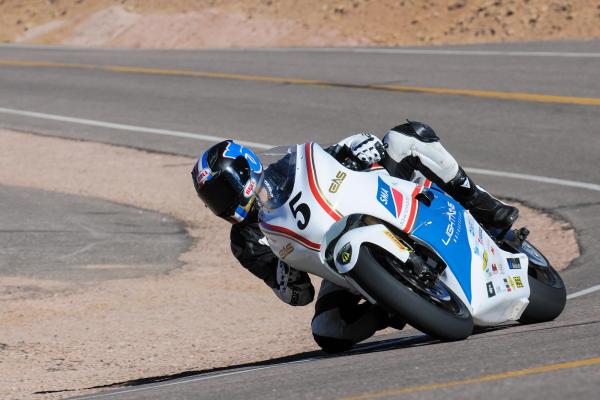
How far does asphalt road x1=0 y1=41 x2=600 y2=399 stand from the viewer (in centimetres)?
566

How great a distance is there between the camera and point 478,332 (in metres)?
7.18

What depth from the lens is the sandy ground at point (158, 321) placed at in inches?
325

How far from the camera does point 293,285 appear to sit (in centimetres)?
715

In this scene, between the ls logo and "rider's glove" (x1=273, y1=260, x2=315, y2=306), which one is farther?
"rider's glove" (x1=273, y1=260, x2=315, y2=306)

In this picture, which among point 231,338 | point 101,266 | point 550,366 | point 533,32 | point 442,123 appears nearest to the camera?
point 550,366

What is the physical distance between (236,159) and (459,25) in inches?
689

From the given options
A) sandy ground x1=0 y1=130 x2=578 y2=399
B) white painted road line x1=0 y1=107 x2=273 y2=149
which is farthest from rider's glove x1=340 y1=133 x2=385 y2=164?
white painted road line x1=0 y1=107 x2=273 y2=149

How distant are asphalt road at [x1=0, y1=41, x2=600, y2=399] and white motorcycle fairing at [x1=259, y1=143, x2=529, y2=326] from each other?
0.31 meters

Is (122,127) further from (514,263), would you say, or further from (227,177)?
(514,263)

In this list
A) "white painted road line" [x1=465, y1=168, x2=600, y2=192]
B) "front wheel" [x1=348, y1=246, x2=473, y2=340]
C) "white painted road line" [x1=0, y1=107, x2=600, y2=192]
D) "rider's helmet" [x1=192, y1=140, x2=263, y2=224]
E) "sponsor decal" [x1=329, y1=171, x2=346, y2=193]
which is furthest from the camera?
"white painted road line" [x1=0, y1=107, x2=600, y2=192]

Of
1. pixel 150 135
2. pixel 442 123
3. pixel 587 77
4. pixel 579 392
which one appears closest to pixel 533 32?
pixel 587 77

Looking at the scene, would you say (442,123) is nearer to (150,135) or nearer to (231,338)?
(150,135)

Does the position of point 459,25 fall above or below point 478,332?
below

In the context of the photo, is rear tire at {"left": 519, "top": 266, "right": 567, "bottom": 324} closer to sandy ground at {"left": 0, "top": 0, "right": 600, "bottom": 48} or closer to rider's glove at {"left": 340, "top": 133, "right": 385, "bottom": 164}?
rider's glove at {"left": 340, "top": 133, "right": 385, "bottom": 164}
